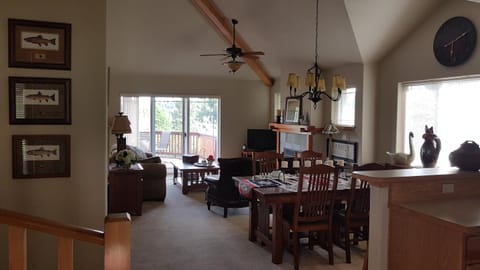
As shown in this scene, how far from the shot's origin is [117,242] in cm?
152

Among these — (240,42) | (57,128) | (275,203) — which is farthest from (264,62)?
(57,128)

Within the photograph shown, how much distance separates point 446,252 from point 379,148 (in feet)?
13.7

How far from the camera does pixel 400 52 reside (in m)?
5.71

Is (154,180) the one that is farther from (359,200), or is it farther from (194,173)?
(359,200)

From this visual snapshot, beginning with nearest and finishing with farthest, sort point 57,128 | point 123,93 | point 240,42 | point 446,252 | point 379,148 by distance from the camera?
point 446,252 → point 57,128 → point 379,148 → point 240,42 → point 123,93

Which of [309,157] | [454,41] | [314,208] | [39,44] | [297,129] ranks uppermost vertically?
[454,41]

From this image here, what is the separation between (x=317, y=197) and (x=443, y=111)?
7.86 feet

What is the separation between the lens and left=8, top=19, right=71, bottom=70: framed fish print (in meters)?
2.98

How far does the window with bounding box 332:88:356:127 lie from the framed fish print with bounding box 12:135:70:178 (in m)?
4.75

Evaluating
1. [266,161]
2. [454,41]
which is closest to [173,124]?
[266,161]

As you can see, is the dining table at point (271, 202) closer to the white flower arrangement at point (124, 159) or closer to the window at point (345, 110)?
the white flower arrangement at point (124, 159)

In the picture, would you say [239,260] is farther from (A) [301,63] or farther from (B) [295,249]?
(A) [301,63]

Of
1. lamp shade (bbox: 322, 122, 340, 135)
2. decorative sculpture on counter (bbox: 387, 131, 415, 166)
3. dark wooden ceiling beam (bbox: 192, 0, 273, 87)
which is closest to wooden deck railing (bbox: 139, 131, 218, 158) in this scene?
dark wooden ceiling beam (bbox: 192, 0, 273, 87)

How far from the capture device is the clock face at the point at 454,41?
14.9ft
